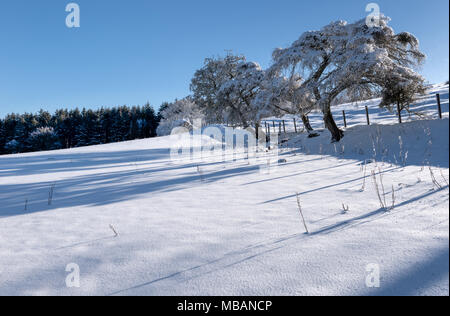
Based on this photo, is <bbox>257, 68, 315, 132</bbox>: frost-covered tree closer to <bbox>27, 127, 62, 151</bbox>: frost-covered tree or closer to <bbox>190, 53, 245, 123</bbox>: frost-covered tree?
<bbox>190, 53, 245, 123</bbox>: frost-covered tree

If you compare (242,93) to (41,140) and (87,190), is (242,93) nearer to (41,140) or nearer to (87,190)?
(87,190)

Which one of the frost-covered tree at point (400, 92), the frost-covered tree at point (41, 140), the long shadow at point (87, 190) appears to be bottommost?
the long shadow at point (87, 190)

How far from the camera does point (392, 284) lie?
111cm

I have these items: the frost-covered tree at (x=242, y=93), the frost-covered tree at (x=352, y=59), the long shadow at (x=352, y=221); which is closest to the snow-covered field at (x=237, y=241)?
the long shadow at (x=352, y=221)

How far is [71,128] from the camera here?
58.9 m

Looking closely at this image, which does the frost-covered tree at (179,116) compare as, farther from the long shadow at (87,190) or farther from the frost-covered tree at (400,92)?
the long shadow at (87,190)

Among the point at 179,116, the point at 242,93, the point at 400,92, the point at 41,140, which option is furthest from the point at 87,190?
the point at 41,140

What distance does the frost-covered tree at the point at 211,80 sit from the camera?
21344 millimetres

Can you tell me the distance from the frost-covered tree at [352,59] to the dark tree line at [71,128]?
58.4 metres

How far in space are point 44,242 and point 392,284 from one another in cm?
277

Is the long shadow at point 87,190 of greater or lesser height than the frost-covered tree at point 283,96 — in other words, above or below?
below

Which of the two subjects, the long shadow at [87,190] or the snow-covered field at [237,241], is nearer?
the snow-covered field at [237,241]
